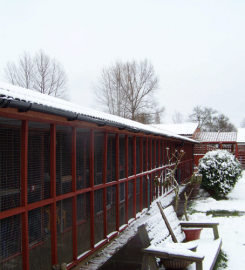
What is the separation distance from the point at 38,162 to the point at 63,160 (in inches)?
21.9

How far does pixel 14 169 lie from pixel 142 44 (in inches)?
1401

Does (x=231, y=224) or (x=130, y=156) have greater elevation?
(x=130, y=156)

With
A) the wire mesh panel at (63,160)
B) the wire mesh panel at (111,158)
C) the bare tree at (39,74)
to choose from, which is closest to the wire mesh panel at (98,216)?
the wire mesh panel at (111,158)

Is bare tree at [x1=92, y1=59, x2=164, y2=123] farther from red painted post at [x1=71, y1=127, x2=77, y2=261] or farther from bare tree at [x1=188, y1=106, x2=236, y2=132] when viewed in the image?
red painted post at [x1=71, y1=127, x2=77, y2=261]

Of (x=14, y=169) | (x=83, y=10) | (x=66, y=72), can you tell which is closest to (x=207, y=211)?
(x=14, y=169)

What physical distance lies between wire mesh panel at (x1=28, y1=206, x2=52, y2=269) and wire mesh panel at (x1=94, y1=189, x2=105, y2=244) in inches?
55.3

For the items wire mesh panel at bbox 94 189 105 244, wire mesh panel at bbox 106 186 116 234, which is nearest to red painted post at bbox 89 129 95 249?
wire mesh panel at bbox 94 189 105 244

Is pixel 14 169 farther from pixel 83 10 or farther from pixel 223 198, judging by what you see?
pixel 83 10

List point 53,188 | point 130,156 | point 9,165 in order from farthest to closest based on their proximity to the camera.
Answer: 1. point 130,156
2. point 53,188
3. point 9,165

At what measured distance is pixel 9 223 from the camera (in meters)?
3.22

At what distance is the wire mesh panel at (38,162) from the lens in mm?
3609

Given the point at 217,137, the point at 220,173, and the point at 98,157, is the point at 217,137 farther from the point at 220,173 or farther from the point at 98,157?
the point at 98,157

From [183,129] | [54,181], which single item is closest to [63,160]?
[54,181]

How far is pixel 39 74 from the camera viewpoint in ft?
78.8
